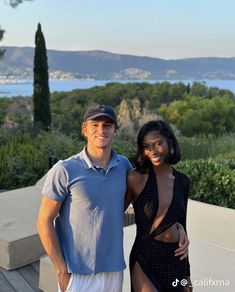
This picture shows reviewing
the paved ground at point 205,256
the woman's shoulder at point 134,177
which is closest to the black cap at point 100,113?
the woman's shoulder at point 134,177

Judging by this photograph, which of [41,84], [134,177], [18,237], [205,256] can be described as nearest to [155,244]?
[134,177]

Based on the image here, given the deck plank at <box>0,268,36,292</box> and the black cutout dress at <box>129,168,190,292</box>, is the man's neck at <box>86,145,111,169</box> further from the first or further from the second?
the deck plank at <box>0,268,36,292</box>

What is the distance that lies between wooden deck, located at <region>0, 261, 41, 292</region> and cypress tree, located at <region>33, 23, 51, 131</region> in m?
10.8

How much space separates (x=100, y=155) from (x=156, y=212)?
33 centimetres

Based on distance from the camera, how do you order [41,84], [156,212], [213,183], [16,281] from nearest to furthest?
[156,212]
[16,281]
[213,183]
[41,84]

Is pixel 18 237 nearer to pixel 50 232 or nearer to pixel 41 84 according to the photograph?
pixel 50 232

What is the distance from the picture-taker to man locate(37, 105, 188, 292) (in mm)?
1420

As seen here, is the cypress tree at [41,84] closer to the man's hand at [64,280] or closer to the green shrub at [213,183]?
the green shrub at [213,183]

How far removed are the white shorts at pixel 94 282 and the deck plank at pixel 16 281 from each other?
60.2 inches

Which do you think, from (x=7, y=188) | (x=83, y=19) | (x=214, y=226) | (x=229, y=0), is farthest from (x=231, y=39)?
(x=214, y=226)

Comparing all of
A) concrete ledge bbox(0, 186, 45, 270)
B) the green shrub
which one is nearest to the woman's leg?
concrete ledge bbox(0, 186, 45, 270)

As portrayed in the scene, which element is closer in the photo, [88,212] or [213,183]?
[88,212]

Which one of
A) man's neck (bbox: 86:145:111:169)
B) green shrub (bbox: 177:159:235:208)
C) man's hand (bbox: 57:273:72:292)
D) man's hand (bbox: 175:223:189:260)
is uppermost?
man's neck (bbox: 86:145:111:169)

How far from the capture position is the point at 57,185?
1.42 metres
